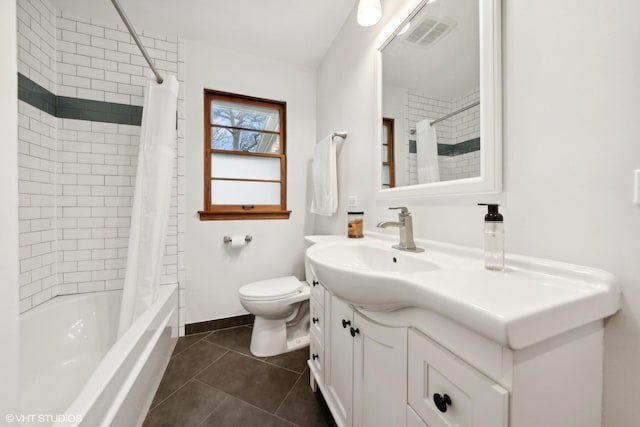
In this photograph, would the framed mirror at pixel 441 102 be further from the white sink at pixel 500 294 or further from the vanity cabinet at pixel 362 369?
the vanity cabinet at pixel 362 369

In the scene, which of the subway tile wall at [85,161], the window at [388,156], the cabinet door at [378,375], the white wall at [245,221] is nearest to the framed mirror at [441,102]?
the window at [388,156]

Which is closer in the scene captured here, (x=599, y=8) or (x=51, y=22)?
(x=599, y=8)

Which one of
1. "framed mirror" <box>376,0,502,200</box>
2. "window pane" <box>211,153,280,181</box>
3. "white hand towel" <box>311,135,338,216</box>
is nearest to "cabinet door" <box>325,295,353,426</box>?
"framed mirror" <box>376,0,502,200</box>

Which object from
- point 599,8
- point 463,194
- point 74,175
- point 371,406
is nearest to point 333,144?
point 463,194

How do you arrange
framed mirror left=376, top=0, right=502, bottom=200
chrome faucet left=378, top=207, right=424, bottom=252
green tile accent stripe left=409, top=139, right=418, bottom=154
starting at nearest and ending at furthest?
framed mirror left=376, top=0, right=502, bottom=200
chrome faucet left=378, top=207, right=424, bottom=252
green tile accent stripe left=409, top=139, right=418, bottom=154

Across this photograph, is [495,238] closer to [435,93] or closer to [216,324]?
[435,93]

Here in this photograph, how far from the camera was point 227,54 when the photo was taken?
202 cm

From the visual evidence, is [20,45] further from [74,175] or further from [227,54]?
[227,54]

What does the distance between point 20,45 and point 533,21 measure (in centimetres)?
248

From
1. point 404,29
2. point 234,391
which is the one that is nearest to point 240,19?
point 404,29

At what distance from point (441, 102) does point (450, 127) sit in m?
0.13

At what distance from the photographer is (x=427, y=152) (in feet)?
3.51

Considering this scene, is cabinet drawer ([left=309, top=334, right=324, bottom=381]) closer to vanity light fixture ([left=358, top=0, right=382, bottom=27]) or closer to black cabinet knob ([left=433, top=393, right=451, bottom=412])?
black cabinet knob ([left=433, top=393, right=451, bottom=412])

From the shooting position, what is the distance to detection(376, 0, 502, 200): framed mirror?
2.52ft
